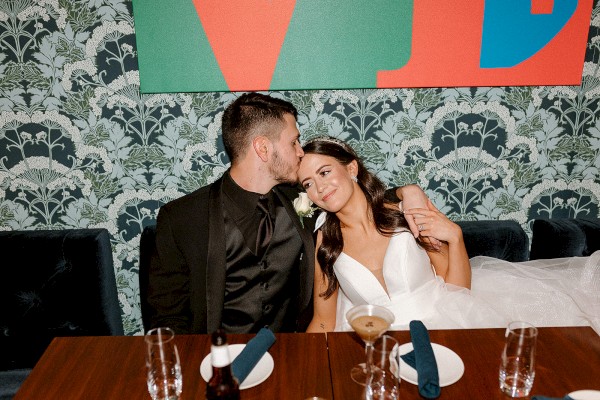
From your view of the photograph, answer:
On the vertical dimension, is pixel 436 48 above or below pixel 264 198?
above

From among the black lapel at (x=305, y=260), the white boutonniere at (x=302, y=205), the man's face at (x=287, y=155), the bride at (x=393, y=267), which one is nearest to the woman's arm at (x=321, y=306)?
the bride at (x=393, y=267)

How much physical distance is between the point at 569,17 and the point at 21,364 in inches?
160

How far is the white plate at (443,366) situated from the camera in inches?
56.9

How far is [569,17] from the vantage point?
2.76 m

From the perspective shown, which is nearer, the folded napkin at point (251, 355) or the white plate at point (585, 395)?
the white plate at point (585, 395)

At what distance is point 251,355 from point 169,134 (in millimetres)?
1854

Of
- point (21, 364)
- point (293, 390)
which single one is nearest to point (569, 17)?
point (293, 390)

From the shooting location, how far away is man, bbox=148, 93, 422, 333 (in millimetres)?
2363

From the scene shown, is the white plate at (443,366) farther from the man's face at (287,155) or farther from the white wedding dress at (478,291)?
the man's face at (287,155)

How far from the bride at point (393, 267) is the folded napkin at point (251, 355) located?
1005 mm

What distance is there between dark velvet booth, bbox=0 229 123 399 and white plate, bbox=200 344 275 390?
1.48 m

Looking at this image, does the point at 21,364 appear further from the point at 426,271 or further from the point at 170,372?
the point at 426,271

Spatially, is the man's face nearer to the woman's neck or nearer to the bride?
the bride

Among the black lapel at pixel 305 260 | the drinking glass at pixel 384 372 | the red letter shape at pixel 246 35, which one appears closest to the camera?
the drinking glass at pixel 384 372
